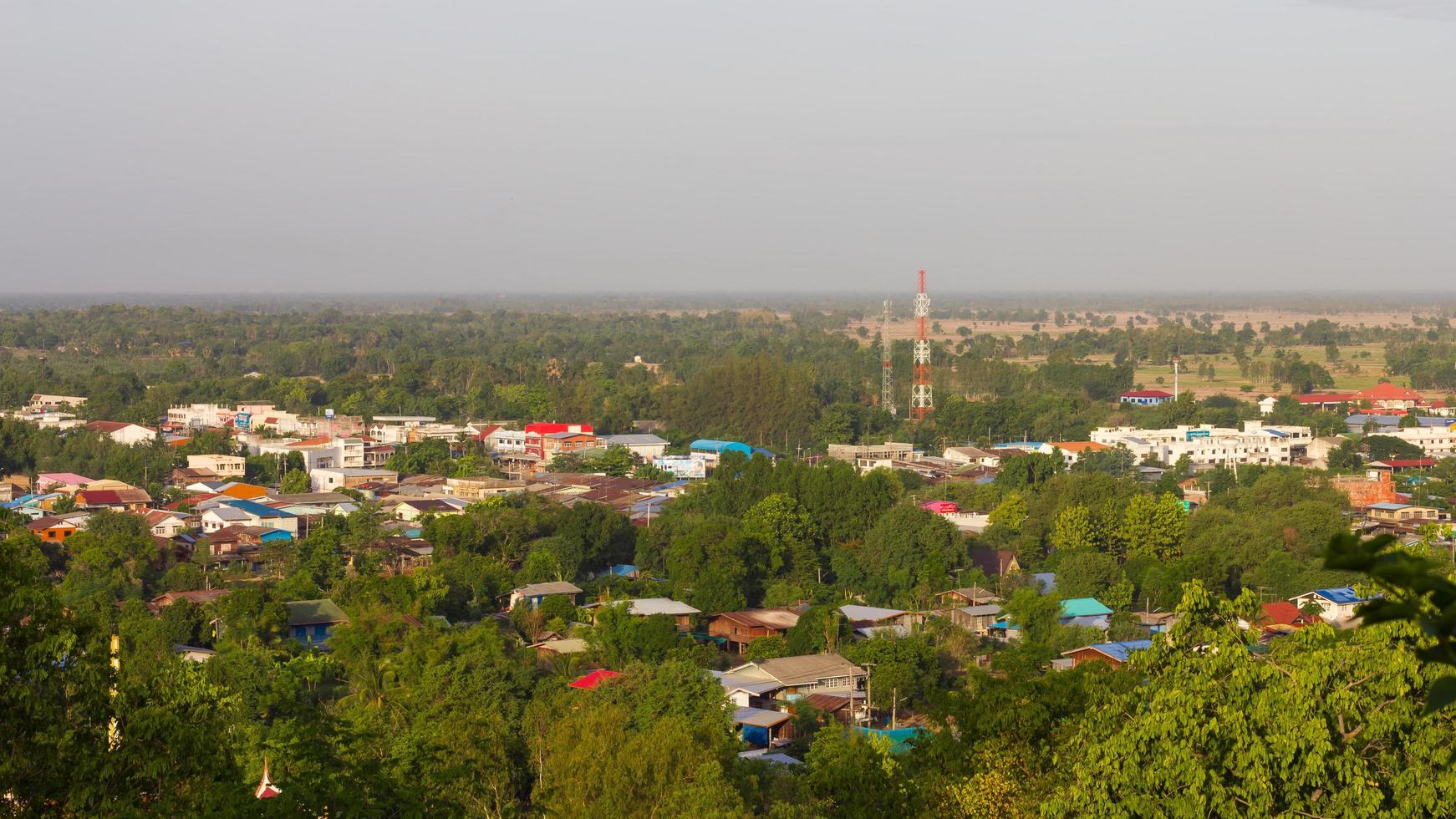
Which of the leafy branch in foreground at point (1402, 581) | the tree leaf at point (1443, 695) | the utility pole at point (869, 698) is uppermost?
the leafy branch in foreground at point (1402, 581)

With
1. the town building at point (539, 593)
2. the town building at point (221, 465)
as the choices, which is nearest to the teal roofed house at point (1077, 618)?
the town building at point (539, 593)

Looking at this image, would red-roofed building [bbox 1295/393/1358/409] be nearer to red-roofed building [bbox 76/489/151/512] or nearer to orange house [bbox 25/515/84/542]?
red-roofed building [bbox 76/489/151/512]

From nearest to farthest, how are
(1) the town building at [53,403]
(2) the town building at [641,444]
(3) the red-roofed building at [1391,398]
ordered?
(2) the town building at [641,444] → (1) the town building at [53,403] → (3) the red-roofed building at [1391,398]

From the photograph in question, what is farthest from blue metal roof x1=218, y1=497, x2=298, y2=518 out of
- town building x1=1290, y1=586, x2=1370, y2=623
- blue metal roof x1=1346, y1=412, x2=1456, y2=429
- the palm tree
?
blue metal roof x1=1346, y1=412, x2=1456, y2=429

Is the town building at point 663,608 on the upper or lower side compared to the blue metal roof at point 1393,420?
lower

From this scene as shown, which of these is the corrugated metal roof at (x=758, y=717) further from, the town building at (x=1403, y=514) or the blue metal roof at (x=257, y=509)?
the town building at (x=1403, y=514)

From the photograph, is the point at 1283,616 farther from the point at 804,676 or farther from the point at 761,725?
the point at 761,725

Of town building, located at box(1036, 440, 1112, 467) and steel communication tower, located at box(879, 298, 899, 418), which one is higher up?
steel communication tower, located at box(879, 298, 899, 418)

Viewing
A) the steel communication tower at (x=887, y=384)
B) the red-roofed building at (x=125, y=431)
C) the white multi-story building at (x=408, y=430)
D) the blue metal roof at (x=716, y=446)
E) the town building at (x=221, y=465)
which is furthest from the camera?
the steel communication tower at (x=887, y=384)
